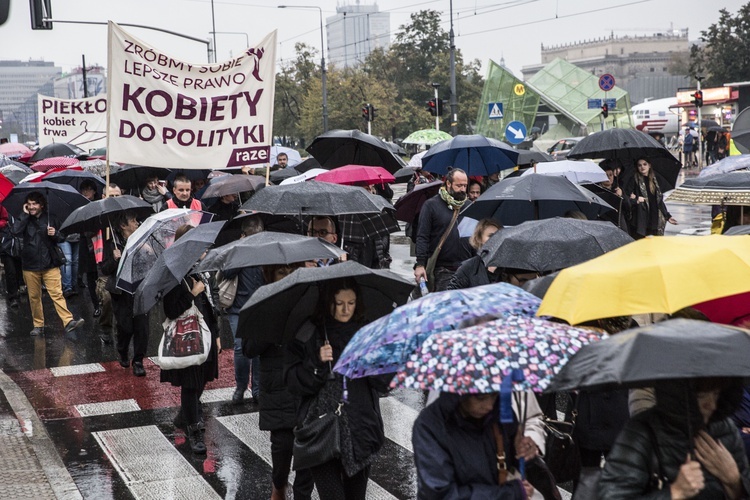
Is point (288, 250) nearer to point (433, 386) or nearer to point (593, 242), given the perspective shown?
point (593, 242)

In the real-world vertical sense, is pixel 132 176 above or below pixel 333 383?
above

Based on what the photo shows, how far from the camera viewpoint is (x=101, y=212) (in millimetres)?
11102

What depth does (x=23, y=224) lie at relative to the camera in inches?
542

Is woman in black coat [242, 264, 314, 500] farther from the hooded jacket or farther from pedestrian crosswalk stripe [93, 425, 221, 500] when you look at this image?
the hooded jacket

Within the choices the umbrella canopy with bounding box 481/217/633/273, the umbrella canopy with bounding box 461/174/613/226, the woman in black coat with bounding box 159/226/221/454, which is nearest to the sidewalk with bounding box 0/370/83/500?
the woman in black coat with bounding box 159/226/221/454

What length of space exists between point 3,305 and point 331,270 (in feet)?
38.5

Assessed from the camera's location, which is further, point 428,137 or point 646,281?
point 428,137

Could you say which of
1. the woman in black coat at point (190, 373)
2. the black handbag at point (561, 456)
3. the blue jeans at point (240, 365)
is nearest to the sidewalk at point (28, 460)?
the woman in black coat at point (190, 373)

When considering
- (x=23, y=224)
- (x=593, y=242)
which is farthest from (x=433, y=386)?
(x=23, y=224)

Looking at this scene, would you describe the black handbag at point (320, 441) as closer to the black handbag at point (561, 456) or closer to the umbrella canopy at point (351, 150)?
the black handbag at point (561, 456)

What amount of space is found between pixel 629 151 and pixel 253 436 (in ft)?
22.5

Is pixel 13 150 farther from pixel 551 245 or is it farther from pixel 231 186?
pixel 551 245

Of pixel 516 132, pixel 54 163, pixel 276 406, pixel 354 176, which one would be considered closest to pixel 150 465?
pixel 276 406

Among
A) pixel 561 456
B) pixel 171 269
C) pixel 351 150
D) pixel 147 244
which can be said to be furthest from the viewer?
pixel 351 150
